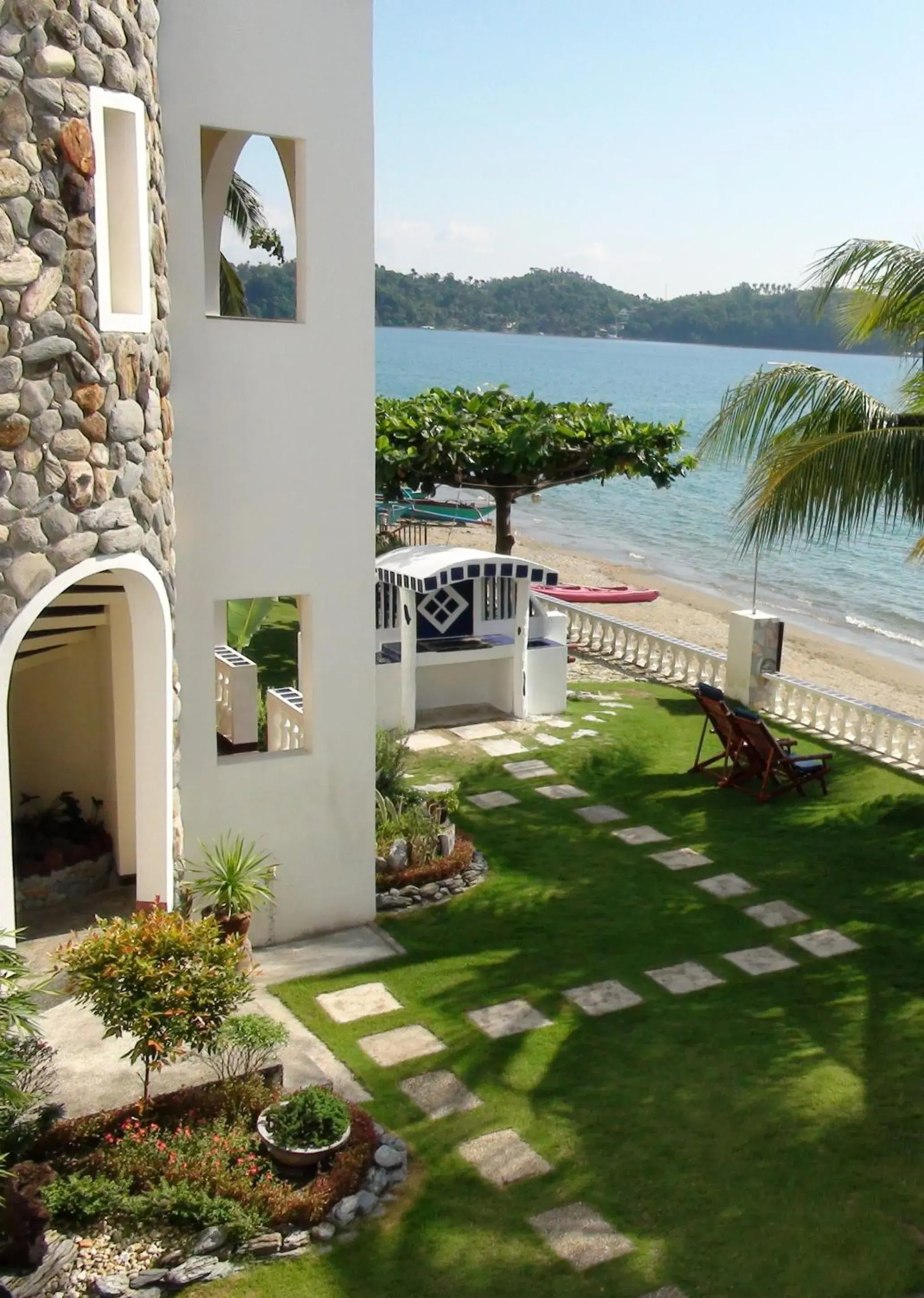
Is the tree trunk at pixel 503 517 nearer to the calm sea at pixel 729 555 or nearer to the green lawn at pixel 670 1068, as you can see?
the calm sea at pixel 729 555

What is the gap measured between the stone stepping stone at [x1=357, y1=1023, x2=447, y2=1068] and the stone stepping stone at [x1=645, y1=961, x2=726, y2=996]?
1850 millimetres

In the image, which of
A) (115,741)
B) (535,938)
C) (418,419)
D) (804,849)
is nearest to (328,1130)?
(535,938)

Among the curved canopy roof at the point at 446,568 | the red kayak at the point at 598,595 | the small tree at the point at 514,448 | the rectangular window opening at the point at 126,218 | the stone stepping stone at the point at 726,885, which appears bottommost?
the red kayak at the point at 598,595

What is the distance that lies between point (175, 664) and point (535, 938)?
3.61 metres

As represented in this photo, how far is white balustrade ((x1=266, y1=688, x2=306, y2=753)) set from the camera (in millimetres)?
10766

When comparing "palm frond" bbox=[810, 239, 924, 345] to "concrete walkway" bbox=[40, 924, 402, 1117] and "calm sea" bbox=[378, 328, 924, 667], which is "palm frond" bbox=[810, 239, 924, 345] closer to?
"calm sea" bbox=[378, 328, 924, 667]

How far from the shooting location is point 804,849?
12.0 metres

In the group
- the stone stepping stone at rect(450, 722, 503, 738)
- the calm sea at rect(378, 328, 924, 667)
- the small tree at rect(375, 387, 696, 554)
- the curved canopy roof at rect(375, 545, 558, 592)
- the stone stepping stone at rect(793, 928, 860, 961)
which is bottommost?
the calm sea at rect(378, 328, 924, 667)

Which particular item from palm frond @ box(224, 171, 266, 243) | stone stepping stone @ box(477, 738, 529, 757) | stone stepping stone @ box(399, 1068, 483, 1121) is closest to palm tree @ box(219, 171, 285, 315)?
palm frond @ box(224, 171, 266, 243)

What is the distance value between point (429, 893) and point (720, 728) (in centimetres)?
Answer: 461

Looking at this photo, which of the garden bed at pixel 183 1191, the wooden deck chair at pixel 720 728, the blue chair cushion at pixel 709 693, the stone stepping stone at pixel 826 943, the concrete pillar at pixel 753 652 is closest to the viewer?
the garden bed at pixel 183 1191

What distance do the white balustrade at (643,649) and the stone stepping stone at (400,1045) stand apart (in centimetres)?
910

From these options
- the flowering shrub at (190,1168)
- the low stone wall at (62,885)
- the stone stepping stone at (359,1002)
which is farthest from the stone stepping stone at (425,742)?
the flowering shrub at (190,1168)

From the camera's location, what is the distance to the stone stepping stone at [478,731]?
1531 cm
